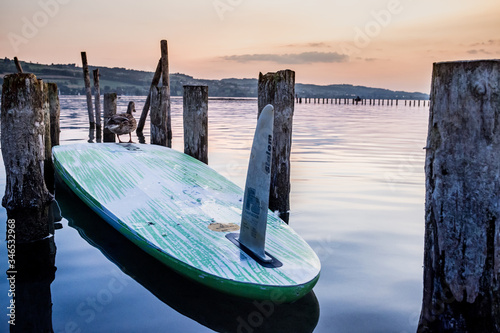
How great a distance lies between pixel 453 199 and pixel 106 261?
3.78 metres

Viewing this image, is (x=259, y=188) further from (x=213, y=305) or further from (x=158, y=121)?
(x=158, y=121)

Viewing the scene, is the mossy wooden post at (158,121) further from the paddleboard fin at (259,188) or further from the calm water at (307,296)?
the paddleboard fin at (259,188)

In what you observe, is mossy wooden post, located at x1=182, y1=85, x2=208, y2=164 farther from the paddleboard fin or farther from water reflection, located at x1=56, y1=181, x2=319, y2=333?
the paddleboard fin

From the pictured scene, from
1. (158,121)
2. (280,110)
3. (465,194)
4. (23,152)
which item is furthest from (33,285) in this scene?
(158,121)

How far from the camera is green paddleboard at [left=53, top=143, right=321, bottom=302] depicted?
3.69 metres

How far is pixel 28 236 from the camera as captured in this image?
5148mm

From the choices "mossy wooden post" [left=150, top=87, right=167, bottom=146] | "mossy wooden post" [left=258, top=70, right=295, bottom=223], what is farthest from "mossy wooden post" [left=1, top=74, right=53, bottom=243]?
"mossy wooden post" [left=150, top=87, right=167, bottom=146]

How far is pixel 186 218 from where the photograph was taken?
16.1 feet

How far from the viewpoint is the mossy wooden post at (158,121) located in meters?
11.8

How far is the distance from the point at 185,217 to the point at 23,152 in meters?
2.05

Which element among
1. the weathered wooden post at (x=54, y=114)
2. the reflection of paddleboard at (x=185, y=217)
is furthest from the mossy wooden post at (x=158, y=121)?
the reflection of paddleboard at (x=185, y=217)

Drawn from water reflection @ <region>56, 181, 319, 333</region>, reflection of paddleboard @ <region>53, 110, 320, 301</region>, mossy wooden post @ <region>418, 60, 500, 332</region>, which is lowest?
water reflection @ <region>56, 181, 319, 333</region>

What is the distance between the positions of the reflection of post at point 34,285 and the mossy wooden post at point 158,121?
6529 mm

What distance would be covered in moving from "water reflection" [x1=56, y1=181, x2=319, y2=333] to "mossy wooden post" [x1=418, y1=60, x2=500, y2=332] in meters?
1.30
